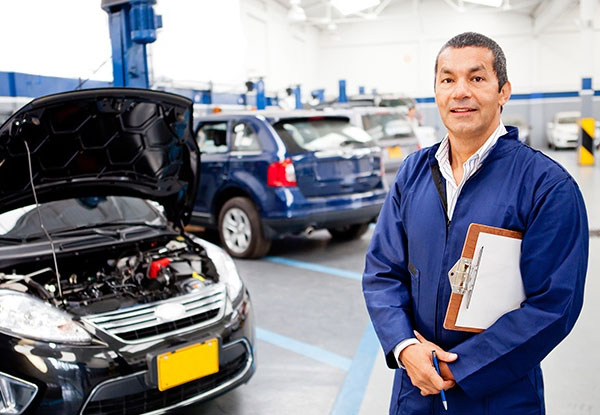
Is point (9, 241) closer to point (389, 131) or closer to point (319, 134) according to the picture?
point (319, 134)

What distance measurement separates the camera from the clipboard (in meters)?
1.47

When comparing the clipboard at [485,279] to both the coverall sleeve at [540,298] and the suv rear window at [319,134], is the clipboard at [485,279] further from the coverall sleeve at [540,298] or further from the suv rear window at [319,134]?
the suv rear window at [319,134]

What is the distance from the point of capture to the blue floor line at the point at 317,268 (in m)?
5.39

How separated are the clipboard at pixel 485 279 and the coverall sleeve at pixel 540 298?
0.03 m

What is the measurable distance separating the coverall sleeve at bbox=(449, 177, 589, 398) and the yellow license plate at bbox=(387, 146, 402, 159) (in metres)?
6.81

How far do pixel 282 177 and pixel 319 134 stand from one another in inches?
27.5

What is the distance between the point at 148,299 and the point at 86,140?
2.87ft

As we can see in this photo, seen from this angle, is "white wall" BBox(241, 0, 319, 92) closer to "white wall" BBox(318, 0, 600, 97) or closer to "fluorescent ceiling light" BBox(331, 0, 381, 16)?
"white wall" BBox(318, 0, 600, 97)

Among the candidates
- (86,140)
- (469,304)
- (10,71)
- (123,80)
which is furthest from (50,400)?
(10,71)

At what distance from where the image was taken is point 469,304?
59.6 inches

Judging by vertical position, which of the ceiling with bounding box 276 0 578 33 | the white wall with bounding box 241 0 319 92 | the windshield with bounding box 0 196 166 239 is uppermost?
the ceiling with bounding box 276 0 578 33

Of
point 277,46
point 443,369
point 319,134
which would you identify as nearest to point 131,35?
point 319,134

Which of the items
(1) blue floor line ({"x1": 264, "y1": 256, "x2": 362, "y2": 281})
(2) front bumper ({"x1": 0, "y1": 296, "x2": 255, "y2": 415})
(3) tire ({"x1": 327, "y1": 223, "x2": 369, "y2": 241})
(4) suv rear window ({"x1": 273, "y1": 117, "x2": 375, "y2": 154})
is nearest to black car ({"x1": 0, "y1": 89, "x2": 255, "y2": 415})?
(2) front bumper ({"x1": 0, "y1": 296, "x2": 255, "y2": 415})

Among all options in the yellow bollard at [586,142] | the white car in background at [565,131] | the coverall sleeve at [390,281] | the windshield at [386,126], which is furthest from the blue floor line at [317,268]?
the white car in background at [565,131]
